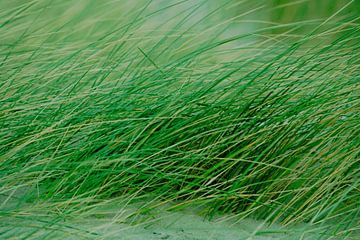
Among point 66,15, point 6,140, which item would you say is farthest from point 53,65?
point 66,15

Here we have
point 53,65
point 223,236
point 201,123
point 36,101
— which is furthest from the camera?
point 53,65

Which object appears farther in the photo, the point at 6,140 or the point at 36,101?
the point at 36,101

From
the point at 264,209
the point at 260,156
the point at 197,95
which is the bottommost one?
the point at 264,209

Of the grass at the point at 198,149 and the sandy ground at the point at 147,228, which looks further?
the grass at the point at 198,149

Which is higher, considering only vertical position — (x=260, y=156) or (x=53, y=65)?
(x=53, y=65)

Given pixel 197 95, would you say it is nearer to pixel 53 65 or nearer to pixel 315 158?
pixel 315 158

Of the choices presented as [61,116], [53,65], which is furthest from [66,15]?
[61,116]

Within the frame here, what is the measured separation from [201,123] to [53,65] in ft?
2.21

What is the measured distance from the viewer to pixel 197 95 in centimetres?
213

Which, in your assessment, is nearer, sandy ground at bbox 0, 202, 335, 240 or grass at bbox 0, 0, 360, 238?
sandy ground at bbox 0, 202, 335, 240

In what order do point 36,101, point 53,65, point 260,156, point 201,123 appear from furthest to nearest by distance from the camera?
point 53,65 → point 36,101 → point 201,123 → point 260,156

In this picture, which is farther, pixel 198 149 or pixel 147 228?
pixel 198 149

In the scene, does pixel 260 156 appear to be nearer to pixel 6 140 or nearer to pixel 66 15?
pixel 6 140

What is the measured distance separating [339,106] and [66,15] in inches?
86.6
